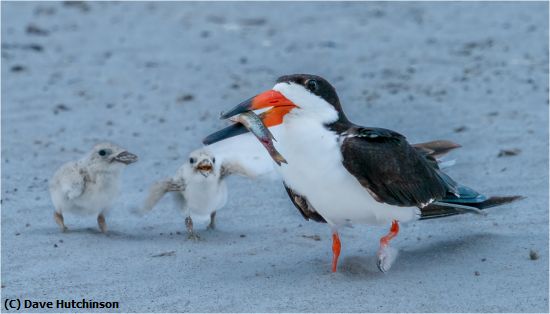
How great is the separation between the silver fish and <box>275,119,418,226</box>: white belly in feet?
0.15

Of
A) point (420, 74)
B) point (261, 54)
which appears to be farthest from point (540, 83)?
point (261, 54)

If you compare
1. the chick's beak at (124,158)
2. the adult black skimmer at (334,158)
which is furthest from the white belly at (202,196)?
the adult black skimmer at (334,158)

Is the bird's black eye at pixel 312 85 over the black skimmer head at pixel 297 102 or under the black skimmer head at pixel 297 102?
over

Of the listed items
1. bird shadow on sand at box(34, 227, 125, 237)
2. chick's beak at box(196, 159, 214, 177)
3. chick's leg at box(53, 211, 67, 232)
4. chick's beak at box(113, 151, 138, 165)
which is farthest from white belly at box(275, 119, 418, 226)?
chick's leg at box(53, 211, 67, 232)

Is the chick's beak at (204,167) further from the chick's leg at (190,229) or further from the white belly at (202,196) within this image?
the chick's leg at (190,229)

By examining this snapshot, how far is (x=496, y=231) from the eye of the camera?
573 centimetres

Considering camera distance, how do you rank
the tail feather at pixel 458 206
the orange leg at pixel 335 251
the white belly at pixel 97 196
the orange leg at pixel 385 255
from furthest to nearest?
the white belly at pixel 97 196 < the tail feather at pixel 458 206 < the orange leg at pixel 335 251 < the orange leg at pixel 385 255

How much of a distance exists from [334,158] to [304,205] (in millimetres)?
467

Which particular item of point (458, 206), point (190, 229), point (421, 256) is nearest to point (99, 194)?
point (190, 229)

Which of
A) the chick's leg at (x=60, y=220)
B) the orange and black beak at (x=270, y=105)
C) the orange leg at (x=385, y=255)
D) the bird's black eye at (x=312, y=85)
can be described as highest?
the bird's black eye at (x=312, y=85)

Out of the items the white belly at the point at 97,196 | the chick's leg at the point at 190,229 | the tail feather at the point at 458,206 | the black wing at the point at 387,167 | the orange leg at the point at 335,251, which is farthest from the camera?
the white belly at the point at 97,196

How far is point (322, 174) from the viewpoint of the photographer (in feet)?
15.7

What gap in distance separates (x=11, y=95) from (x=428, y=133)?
3775 millimetres

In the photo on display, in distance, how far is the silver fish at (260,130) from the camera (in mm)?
4820
